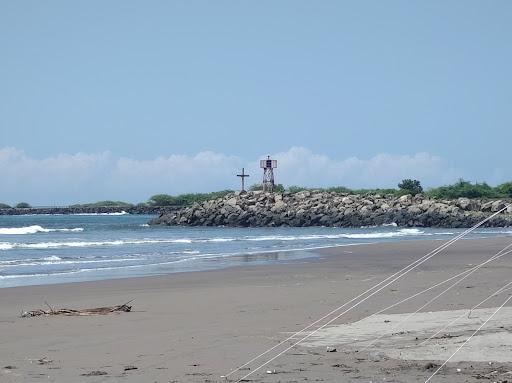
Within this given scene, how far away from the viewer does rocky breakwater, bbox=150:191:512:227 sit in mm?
64375

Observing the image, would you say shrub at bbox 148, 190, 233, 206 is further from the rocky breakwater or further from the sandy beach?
the sandy beach

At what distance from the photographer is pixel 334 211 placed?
69.3m

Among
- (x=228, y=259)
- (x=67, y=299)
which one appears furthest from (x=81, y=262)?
(x=67, y=299)

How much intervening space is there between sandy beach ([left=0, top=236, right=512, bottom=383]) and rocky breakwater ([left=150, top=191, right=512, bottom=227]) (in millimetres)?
46609

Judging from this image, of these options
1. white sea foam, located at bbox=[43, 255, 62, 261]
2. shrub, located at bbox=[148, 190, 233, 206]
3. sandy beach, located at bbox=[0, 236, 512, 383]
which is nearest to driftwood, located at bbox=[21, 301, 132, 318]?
sandy beach, located at bbox=[0, 236, 512, 383]

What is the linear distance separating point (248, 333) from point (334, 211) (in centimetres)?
5931

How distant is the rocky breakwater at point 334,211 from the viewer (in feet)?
211

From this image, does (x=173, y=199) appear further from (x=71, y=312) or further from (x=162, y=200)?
(x=71, y=312)

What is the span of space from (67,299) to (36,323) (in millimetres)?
3670

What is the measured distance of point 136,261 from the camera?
27484 mm

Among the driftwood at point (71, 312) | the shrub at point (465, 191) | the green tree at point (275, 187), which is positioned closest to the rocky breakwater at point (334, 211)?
the shrub at point (465, 191)

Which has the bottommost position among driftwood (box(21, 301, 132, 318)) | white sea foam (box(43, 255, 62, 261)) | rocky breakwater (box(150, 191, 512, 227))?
driftwood (box(21, 301, 132, 318))

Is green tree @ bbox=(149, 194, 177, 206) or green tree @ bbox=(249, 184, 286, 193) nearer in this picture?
green tree @ bbox=(249, 184, 286, 193)

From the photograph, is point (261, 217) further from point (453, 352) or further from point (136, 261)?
point (453, 352)
